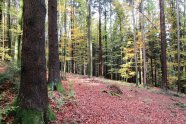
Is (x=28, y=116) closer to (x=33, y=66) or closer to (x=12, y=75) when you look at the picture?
(x=33, y=66)

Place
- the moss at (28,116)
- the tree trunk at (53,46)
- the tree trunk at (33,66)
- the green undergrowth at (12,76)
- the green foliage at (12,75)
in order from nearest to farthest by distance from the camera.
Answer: the moss at (28,116), the tree trunk at (33,66), the green undergrowth at (12,76), the green foliage at (12,75), the tree trunk at (53,46)

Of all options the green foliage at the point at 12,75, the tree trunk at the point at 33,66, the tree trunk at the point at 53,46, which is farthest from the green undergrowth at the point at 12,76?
the tree trunk at the point at 33,66

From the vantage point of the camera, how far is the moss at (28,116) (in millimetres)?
4871

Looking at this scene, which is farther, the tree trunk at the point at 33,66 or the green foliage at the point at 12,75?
the green foliage at the point at 12,75

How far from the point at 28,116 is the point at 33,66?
121cm

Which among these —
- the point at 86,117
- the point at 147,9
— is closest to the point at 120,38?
the point at 147,9

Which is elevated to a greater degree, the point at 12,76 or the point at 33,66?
the point at 33,66

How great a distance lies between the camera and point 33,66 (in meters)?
5.08

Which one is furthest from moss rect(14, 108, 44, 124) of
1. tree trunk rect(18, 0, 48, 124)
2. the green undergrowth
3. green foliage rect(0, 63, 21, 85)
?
green foliage rect(0, 63, 21, 85)

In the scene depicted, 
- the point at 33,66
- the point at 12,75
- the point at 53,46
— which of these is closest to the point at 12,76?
the point at 12,75

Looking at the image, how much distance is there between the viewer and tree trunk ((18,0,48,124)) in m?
5.05

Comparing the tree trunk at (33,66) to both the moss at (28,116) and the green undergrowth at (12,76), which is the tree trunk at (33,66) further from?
the green undergrowth at (12,76)

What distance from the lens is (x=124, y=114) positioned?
8.55 m

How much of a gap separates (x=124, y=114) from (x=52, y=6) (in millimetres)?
5830
